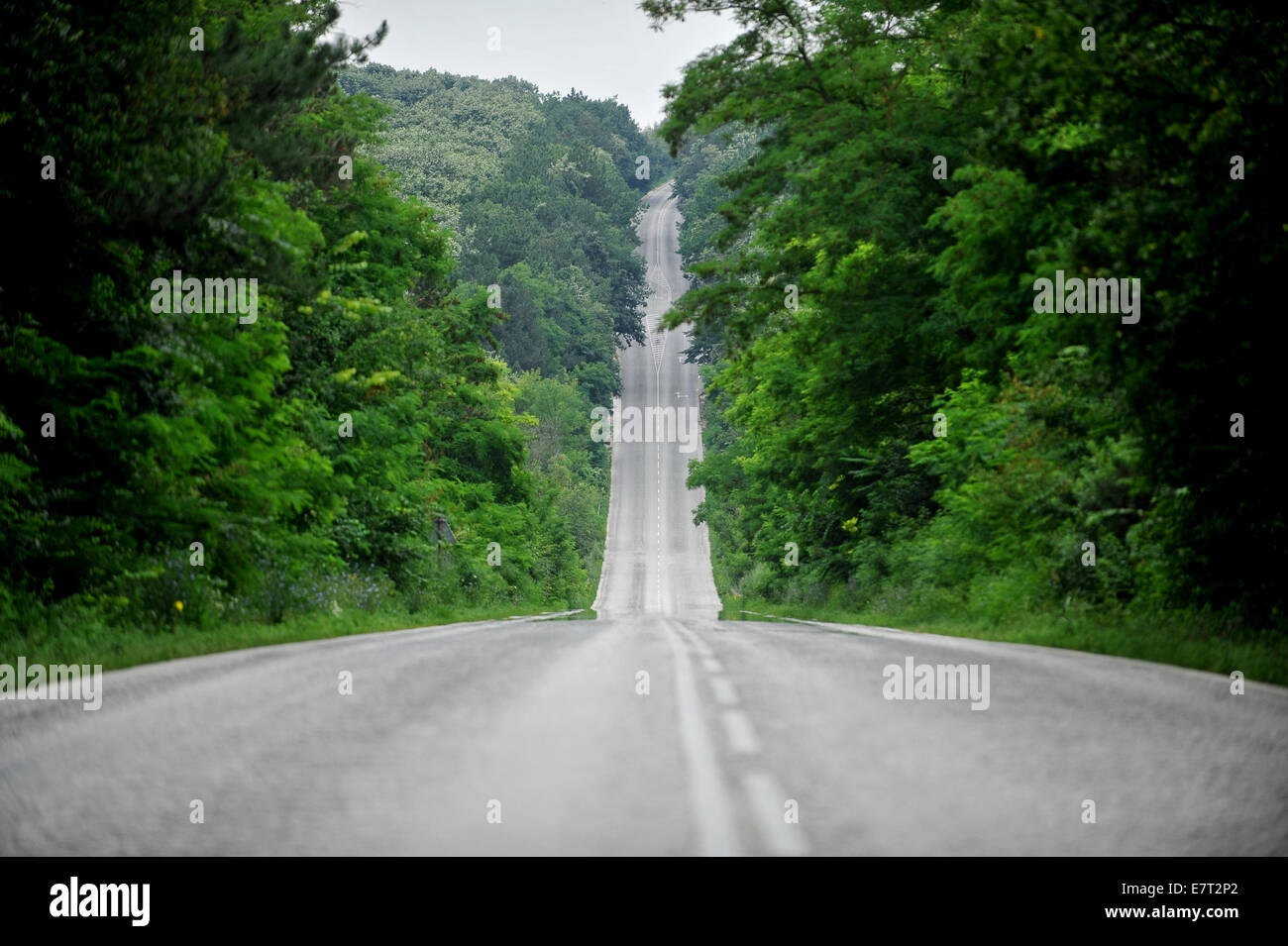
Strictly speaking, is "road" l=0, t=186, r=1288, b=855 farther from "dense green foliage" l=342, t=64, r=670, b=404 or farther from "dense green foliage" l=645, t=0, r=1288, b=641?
"dense green foliage" l=342, t=64, r=670, b=404

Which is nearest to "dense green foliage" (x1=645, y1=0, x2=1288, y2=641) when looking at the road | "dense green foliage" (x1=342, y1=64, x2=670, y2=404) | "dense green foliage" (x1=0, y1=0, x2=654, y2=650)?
the road

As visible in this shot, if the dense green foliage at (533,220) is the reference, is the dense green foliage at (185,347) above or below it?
below

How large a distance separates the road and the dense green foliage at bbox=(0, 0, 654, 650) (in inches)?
224

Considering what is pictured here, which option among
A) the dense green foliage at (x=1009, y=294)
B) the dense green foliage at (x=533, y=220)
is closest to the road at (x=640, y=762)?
the dense green foliage at (x=1009, y=294)

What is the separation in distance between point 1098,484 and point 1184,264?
628cm

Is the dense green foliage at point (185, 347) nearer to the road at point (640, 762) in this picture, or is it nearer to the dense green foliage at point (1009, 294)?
the road at point (640, 762)

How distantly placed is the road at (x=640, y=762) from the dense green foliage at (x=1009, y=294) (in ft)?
12.4

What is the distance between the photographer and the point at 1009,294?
21078 mm

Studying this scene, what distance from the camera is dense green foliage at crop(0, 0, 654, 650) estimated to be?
1605cm

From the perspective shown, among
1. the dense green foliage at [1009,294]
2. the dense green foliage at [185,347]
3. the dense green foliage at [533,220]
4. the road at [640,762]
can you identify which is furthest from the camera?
the dense green foliage at [533,220]

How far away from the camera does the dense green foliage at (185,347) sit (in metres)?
16.0

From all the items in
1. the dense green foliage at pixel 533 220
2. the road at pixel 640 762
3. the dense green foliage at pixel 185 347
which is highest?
the dense green foliage at pixel 533 220

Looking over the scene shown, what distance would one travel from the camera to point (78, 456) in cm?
1712
